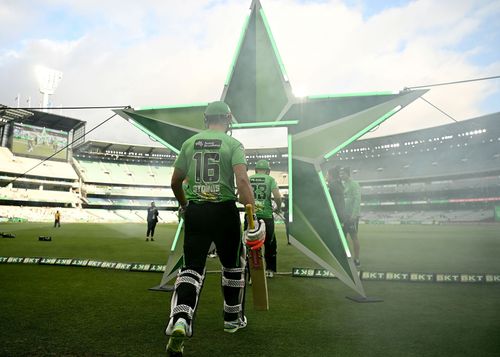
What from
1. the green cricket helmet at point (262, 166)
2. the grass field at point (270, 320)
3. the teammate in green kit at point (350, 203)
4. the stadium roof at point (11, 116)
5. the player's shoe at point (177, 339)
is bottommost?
the grass field at point (270, 320)

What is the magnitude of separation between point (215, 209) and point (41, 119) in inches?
2378

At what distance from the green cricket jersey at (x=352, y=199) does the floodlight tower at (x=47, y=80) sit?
60485 mm

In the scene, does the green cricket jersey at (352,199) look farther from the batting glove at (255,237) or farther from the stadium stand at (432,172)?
the stadium stand at (432,172)

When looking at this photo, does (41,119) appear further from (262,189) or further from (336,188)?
(262,189)

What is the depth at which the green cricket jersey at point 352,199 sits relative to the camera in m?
8.05

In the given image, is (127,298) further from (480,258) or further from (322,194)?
(480,258)

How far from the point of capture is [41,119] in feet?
173

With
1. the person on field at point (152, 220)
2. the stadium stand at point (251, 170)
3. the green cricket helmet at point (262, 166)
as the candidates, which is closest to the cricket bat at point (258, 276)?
the green cricket helmet at point (262, 166)

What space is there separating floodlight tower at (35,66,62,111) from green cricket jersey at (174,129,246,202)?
6291cm

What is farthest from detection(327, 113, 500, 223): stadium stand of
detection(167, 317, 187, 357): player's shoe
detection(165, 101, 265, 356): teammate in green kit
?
detection(167, 317, 187, 357): player's shoe

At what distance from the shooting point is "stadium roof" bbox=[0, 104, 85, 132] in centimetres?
4778

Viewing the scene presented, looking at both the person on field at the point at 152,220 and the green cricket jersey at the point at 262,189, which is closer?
the green cricket jersey at the point at 262,189

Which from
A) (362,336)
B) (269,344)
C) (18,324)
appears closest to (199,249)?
(269,344)

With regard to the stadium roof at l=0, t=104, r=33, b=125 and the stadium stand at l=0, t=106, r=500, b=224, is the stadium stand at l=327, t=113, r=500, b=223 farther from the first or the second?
the stadium roof at l=0, t=104, r=33, b=125
